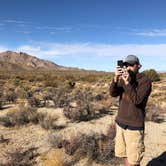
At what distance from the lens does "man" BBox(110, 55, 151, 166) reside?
3.84 metres

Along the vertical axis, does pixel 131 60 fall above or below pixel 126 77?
above

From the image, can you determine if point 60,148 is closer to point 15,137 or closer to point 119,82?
point 15,137

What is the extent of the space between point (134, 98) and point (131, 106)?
10.0 inches

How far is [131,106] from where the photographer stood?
4027 millimetres

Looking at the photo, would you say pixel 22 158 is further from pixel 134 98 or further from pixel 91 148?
pixel 134 98

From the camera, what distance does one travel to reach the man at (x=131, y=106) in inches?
151

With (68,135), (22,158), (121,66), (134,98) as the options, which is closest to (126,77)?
(121,66)

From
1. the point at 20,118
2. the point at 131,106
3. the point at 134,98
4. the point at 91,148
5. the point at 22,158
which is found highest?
the point at 134,98

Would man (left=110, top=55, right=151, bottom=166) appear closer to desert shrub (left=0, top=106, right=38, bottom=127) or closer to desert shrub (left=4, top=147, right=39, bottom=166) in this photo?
desert shrub (left=4, top=147, right=39, bottom=166)

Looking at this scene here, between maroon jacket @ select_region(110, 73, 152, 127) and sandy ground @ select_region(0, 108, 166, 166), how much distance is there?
2.43 meters

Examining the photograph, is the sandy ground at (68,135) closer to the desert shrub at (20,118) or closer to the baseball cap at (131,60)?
the desert shrub at (20,118)

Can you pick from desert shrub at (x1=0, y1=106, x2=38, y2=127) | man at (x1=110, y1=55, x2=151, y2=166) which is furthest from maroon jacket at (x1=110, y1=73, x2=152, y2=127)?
desert shrub at (x1=0, y1=106, x2=38, y2=127)

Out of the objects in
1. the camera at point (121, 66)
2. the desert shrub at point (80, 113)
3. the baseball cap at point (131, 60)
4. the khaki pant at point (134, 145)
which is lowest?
the desert shrub at point (80, 113)

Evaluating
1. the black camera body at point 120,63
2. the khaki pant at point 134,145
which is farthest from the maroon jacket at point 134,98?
the black camera body at point 120,63
